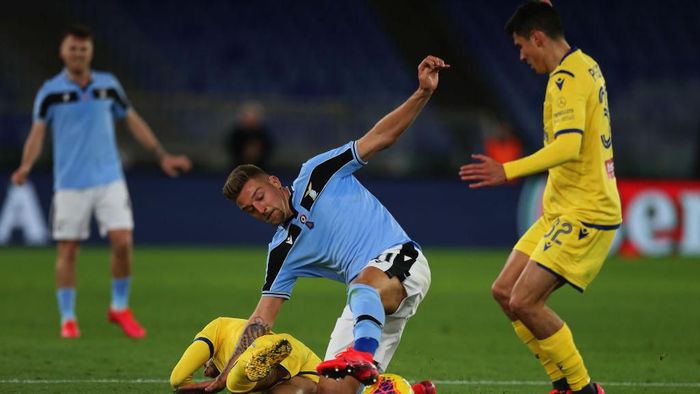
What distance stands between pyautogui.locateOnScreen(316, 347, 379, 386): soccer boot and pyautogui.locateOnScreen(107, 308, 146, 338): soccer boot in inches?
168

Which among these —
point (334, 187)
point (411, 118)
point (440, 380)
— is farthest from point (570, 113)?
point (440, 380)

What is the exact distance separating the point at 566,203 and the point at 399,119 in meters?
1.00

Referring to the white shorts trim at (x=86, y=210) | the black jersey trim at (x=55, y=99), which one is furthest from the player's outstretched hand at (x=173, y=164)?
the black jersey trim at (x=55, y=99)

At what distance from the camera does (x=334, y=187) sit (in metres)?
6.05

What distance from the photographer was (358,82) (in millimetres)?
22609

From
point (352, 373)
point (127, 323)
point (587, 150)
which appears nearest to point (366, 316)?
point (352, 373)

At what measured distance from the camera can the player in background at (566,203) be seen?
6105mm

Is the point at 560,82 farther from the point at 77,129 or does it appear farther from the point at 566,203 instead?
the point at 77,129

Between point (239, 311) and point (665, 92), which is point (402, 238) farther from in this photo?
point (665, 92)

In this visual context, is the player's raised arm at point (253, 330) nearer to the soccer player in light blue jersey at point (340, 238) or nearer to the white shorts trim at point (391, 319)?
the soccer player in light blue jersey at point (340, 238)

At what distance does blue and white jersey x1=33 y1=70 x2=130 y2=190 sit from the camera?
9336 mm

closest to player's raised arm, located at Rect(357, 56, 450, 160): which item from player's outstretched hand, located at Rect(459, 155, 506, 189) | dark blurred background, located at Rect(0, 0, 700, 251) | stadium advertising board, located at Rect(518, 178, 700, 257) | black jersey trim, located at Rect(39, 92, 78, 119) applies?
player's outstretched hand, located at Rect(459, 155, 506, 189)

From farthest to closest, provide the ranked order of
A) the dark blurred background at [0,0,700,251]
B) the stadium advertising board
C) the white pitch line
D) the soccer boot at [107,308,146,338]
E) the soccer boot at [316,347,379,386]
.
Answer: the dark blurred background at [0,0,700,251]
the stadium advertising board
the soccer boot at [107,308,146,338]
the white pitch line
the soccer boot at [316,347,379,386]

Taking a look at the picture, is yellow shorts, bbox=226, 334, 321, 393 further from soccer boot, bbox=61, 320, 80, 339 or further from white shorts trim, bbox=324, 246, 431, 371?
soccer boot, bbox=61, 320, 80, 339
